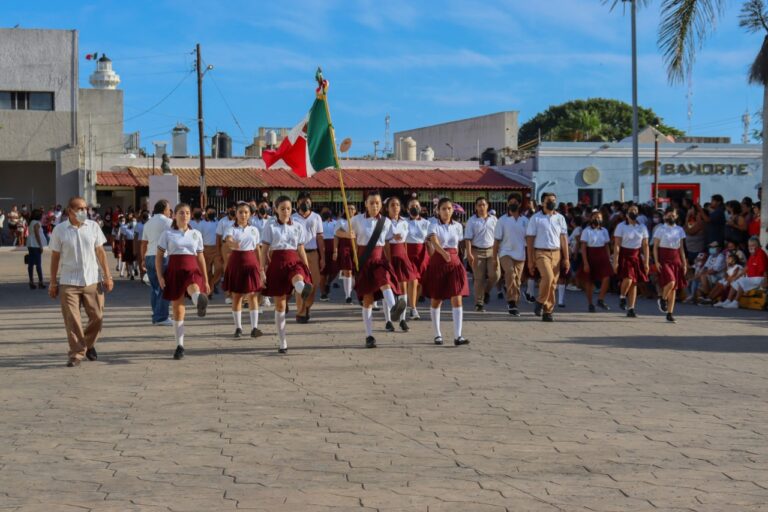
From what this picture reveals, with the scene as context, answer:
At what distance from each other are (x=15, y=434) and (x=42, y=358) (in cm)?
456

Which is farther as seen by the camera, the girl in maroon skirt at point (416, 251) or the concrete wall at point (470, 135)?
the concrete wall at point (470, 135)

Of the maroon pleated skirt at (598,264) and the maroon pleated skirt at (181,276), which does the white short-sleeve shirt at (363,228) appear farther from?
the maroon pleated skirt at (598,264)

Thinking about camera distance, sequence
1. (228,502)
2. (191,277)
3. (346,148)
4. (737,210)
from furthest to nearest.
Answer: (737,210)
(346,148)
(191,277)
(228,502)

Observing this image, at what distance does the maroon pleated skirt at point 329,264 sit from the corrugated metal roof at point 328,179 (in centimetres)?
2792

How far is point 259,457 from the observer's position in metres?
7.04

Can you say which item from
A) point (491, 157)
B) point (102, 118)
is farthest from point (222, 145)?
point (491, 157)

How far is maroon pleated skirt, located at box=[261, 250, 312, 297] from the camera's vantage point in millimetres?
12633

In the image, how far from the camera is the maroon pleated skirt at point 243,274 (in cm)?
1350

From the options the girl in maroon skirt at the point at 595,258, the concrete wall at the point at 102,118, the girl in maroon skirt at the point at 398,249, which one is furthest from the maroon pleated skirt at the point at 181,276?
the concrete wall at the point at 102,118

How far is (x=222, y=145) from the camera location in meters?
57.3

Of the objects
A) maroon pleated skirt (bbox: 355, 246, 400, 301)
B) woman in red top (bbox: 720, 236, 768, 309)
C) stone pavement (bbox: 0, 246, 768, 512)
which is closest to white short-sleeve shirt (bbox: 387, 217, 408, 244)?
maroon pleated skirt (bbox: 355, 246, 400, 301)

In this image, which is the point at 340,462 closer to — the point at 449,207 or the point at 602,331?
the point at 449,207

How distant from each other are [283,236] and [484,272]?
22.1ft

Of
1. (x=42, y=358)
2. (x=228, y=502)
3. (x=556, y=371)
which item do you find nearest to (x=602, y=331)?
(x=556, y=371)
